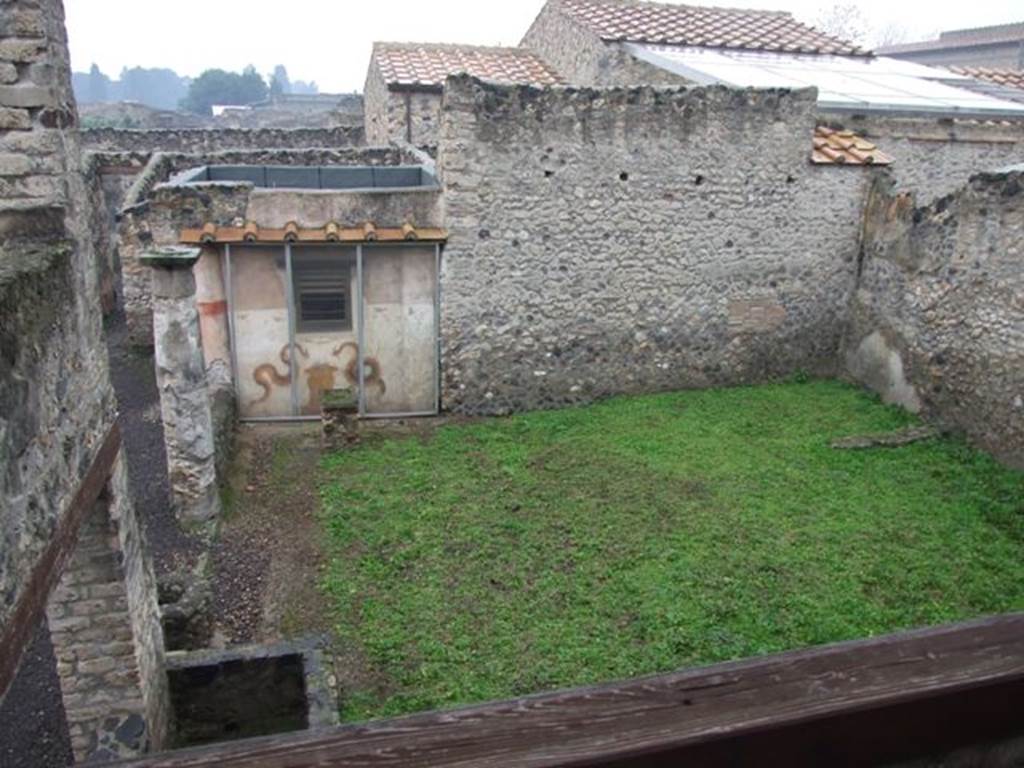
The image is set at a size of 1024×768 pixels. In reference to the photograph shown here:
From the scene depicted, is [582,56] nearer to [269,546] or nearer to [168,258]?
[168,258]

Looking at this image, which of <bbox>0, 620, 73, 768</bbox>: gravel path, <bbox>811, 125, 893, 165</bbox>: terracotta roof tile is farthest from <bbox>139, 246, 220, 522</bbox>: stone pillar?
<bbox>811, 125, 893, 165</bbox>: terracotta roof tile

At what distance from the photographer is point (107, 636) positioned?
4188 mm

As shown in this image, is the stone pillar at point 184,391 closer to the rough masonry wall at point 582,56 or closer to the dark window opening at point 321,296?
the dark window opening at point 321,296

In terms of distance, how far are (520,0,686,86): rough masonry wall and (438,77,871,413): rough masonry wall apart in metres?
2.43

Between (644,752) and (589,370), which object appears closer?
(644,752)

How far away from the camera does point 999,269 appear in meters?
8.14

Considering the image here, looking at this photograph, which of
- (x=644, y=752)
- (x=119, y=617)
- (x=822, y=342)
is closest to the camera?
(x=644, y=752)

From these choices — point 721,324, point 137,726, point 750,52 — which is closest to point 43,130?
point 137,726

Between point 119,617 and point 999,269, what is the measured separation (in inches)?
330

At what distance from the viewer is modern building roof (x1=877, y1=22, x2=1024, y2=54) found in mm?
33094

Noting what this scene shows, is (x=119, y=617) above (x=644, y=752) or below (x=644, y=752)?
below

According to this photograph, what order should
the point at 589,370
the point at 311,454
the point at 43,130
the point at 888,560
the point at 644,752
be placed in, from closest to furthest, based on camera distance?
the point at 644,752 < the point at 43,130 < the point at 888,560 < the point at 311,454 < the point at 589,370

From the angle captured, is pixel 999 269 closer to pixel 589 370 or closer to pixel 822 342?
pixel 822 342

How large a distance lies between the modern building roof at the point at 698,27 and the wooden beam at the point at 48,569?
36.9 ft
